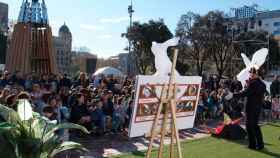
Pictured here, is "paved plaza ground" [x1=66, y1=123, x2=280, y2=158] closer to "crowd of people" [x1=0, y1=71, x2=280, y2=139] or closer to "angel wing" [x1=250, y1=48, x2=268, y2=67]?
"crowd of people" [x1=0, y1=71, x2=280, y2=139]

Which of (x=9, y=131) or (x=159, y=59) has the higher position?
(x=159, y=59)

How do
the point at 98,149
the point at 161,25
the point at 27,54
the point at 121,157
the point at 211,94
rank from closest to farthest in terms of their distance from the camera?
the point at 121,157
the point at 98,149
the point at 211,94
the point at 27,54
the point at 161,25

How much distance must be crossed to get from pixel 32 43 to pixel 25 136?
17990 millimetres

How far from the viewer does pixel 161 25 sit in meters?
44.7

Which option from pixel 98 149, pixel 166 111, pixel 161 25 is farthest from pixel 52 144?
pixel 161 25

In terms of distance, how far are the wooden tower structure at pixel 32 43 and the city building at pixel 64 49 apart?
5107 cm

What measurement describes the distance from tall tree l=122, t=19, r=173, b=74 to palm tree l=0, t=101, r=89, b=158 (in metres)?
40.6

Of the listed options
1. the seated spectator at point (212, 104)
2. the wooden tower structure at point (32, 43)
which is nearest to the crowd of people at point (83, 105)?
the seated spectator at point (212, 104)

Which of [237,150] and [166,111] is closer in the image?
[166,111]

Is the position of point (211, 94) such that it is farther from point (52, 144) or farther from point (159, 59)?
point (52, 144)

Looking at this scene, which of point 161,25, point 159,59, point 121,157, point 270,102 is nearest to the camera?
point 159,59

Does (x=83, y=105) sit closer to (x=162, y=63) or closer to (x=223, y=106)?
(x=162, y=63)

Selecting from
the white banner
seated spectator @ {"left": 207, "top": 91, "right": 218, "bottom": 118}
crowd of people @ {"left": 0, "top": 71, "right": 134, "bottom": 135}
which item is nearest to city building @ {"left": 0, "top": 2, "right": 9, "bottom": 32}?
seated spectator @ {"left": 207, "top": 91, "right": 218, "bottom": 118}

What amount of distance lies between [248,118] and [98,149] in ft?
11.3
